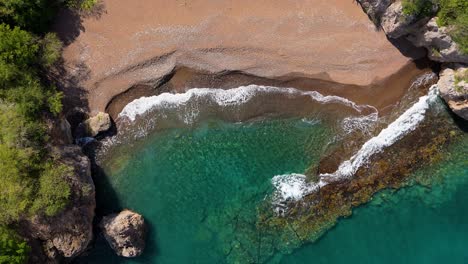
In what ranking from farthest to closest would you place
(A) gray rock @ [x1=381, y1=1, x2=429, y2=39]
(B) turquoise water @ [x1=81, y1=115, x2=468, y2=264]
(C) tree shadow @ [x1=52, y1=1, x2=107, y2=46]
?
(B) turquoise water @ [x1=81, y1=115, x2=468, y2=264] < (C) tree shadow @ [x1=52, y1=1, x2=107, y2=46] < (A) gray rock @ [x1=381, y1=1, x2=429, y2=39]

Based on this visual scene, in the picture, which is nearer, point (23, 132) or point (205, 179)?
point (23, 132)

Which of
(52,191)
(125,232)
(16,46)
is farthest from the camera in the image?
(125,232)

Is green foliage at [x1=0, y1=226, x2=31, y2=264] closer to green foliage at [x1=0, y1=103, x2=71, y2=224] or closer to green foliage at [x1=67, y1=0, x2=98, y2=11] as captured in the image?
green foliage at [x1=0, y1=103, x2=71, y2=224]

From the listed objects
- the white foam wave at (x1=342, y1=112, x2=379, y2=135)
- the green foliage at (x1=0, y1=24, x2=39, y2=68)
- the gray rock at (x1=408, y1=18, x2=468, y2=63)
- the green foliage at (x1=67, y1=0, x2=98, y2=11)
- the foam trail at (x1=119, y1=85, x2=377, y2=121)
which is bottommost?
the white foam wave at (x1=342, y1=112, x2=379, y2=135)

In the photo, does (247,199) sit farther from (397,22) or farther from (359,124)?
(397,22)

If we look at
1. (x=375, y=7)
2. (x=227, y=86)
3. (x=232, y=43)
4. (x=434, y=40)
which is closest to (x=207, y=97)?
(x=227, y=86)

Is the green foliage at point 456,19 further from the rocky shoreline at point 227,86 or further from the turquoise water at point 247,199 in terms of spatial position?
the turquoise water at point 247,199

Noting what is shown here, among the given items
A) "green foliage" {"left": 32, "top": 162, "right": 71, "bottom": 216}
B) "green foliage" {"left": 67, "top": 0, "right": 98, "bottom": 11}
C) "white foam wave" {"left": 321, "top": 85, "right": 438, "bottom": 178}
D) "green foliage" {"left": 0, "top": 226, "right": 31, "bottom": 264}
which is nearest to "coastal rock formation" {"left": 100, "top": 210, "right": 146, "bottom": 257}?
"green foliage" {"left": 32, "top": 162, "right": 71, "bottom": 216}

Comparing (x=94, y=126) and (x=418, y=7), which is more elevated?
(x=418, y=7)
